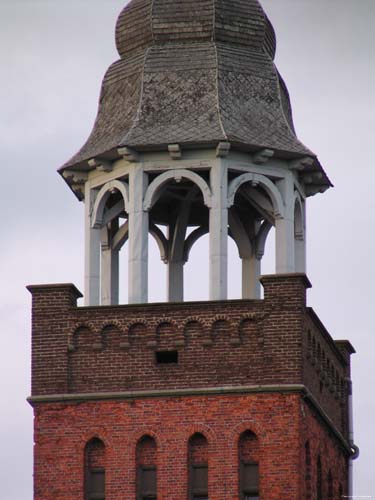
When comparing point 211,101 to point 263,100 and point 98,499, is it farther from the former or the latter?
point 98,499

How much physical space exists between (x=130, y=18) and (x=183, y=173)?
5.26 metres

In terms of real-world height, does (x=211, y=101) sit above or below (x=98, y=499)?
above

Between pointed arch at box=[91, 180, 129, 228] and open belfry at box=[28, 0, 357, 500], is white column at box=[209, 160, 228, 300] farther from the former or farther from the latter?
pointed arch at box=[91, 180, 129, 228]

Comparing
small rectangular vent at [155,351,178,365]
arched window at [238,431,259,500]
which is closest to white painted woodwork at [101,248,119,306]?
small rectangular vent at [155,351,178,365]

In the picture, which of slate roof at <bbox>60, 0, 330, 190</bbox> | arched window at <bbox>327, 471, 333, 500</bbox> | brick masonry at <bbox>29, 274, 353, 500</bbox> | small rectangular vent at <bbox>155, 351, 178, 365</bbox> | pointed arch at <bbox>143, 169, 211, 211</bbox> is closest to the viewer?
brick masonry at <bbox>29, 274, 353, 500</bbox>

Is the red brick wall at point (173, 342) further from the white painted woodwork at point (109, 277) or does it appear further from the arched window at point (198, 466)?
the white painted woodwork at point (109, 277)

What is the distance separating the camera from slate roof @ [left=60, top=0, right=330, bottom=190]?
85.2 m

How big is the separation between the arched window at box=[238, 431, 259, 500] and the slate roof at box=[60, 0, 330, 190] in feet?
23.9

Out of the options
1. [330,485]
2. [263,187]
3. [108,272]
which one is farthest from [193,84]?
[330,485]

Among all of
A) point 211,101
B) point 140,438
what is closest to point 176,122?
point 211,101

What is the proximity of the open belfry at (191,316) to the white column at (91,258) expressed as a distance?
3 centimetres

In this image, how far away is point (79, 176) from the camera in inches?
3406

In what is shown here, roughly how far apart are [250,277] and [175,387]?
21.7ft

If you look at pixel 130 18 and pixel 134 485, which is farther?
pixel 130 18
